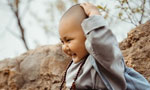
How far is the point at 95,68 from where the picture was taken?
1663mm

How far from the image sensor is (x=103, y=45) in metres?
1.54

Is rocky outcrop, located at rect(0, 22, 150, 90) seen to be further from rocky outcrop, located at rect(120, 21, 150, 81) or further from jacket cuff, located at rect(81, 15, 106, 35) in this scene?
jacket cuff, located at rect(81, 15, 106, 35)

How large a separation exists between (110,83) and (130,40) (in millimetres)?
1527

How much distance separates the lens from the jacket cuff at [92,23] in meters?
1.58

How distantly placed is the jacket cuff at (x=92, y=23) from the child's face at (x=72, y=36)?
9cm

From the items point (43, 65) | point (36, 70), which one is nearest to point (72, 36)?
point (43, 65)

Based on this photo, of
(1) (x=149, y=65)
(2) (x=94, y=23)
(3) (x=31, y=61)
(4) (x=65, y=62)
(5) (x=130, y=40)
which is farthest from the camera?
(3) (x=31, y=61)

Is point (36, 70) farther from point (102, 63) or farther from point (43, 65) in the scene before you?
point (102, 63)

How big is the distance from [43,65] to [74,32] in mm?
1799

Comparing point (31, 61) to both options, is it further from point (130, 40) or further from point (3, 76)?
point (130, 40)

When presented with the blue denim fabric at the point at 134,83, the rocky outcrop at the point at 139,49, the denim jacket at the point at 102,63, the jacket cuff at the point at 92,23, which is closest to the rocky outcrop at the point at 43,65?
the rocky outcrop at the point at 139,49

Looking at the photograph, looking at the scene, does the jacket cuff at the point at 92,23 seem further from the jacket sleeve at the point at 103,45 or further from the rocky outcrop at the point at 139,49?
the rocky outcrop at the point at 139,49

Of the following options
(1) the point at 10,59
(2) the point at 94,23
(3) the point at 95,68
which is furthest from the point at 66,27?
(1) the point at 10,59

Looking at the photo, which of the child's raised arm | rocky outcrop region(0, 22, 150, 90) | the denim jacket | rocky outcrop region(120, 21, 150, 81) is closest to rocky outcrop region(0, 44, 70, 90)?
rocky outcrop region(0, 22, 150, 90)
